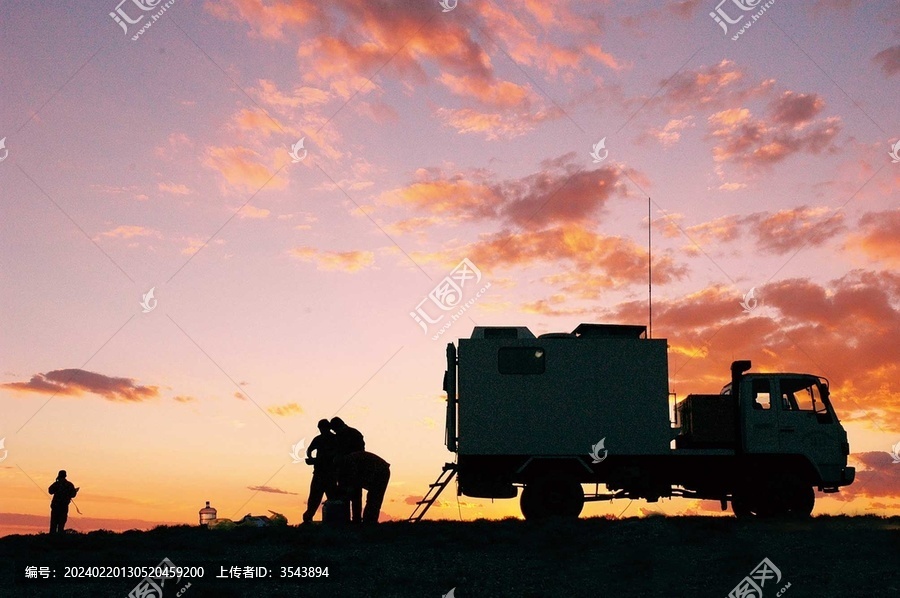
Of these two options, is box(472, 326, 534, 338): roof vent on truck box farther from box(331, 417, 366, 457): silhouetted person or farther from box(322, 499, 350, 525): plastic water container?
box(322, 499, 350, 525): plastic water container

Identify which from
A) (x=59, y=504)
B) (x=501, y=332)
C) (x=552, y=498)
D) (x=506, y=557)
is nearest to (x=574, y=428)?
(x=552, y=498)

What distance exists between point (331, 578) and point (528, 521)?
5.12 metres

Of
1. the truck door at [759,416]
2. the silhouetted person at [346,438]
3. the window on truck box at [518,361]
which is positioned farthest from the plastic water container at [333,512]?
the truck door at [759,416]

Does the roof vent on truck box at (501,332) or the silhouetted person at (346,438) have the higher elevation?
the roof vent on truck box at (501,332)

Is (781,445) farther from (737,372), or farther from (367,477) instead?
(367,477)

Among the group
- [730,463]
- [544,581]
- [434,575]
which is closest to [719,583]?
[544,581]

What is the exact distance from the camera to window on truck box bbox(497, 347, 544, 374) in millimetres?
19953

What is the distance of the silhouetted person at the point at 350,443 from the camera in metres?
20.0

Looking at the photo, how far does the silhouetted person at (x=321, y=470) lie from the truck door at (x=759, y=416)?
9242 millimetres

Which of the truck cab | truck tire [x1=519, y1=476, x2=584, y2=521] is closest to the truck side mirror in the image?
the truck cab

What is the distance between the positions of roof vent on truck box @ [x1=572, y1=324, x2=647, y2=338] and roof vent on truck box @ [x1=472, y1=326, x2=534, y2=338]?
4.09ft

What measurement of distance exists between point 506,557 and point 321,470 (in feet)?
17.7

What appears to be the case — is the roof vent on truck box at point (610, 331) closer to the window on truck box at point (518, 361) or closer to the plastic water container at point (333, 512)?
the window on truck box at point (518, 361)

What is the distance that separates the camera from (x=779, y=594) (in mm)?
14391
